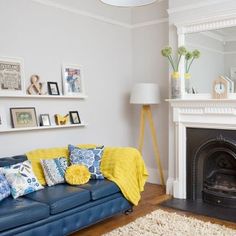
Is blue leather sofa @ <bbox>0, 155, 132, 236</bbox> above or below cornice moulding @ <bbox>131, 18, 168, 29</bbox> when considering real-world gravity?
below

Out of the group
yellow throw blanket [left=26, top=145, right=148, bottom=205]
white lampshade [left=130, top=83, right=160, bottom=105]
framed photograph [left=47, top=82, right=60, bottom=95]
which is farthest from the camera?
white lampshade [left=130, top=83, right=160, bottom=105]

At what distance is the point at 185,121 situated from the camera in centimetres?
415

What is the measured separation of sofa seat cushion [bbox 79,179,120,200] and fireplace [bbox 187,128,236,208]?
4.07 ft

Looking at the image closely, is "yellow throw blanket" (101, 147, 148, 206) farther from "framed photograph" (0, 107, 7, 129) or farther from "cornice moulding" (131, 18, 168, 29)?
"cornice moulding" (131, 18, 168, 29)

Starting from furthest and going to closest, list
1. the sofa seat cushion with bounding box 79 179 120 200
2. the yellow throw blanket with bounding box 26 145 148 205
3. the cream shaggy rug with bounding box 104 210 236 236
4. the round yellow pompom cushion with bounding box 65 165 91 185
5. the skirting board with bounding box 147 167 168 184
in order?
the skirting board with bounding box 147 167 168 184, the yellow throw blanket with bounding box 26 145 148 205, the round yellow pompom cushion with bounding box 65 165 91 185, the sofa seat cushion with bounding box 79 179 120 200, the cream shaggy rug with bounding box 104 210 236 236

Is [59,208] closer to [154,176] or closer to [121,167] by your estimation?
[121,167]

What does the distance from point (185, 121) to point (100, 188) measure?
1.57m

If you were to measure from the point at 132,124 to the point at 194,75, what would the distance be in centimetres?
151

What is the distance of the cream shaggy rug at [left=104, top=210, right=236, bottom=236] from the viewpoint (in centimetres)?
306

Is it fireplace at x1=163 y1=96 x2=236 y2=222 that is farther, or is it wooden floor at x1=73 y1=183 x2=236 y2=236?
fireplace at x1=163 y1=96 x2=236 y2=222

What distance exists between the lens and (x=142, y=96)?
4461 mm

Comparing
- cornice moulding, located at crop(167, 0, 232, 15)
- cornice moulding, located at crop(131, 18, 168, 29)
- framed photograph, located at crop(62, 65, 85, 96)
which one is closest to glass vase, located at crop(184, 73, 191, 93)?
cornice moulding, located at crop(167, 0, 232, 15)

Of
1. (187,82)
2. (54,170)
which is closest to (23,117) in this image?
(54,170)

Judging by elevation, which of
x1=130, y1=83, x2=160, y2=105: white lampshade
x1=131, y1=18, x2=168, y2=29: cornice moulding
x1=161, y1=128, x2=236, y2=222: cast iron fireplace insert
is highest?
x1=131, y1=18, x2=168, y2=29: cornice moulding
